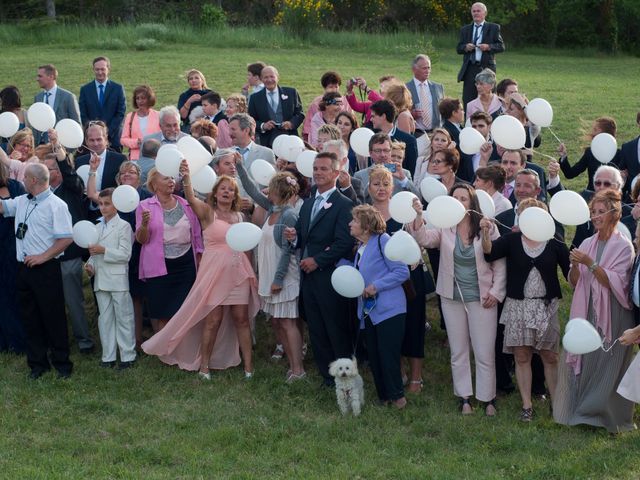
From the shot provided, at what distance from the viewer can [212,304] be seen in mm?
10172

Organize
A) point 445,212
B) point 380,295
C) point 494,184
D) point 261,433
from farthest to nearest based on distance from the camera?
point 494,184 → point 380,295 → point 261,433 → point 445,212

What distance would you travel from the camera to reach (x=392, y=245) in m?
8.69

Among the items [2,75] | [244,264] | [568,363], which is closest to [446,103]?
[244,264]

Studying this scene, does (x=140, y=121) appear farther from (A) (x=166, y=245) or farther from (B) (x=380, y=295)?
(B) (x=380, y=295)

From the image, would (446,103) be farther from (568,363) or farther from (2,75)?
(2,75)

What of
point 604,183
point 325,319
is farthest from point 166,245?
point 604,183

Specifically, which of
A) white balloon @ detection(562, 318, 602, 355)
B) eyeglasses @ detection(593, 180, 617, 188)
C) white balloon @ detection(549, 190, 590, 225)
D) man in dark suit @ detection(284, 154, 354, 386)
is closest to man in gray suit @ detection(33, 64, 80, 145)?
man in dark suit @ detection(284, 154, 354, 386)

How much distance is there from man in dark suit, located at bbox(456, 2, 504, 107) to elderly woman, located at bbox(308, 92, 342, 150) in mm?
4444

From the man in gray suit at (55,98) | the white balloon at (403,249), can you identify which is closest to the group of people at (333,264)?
the white balloon at (403,249)

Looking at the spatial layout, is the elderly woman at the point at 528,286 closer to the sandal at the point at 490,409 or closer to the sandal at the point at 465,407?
the sandal at the point at 490,409

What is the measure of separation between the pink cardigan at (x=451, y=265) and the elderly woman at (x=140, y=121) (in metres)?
5.02

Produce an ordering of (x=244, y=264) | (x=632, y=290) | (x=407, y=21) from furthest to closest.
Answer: (x=407, y=21) → (x=244, y=264) → (x=632, y=290)

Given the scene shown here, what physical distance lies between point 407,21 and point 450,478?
111 ft

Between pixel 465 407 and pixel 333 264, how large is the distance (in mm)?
1710
